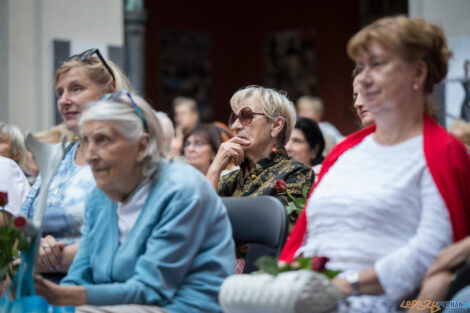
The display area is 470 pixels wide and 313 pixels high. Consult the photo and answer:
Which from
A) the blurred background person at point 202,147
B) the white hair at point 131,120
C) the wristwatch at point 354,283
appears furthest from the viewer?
the blurred background person at point 202,147

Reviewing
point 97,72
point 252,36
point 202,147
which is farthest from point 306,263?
point 252,36

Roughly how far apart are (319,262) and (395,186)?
1.31ft

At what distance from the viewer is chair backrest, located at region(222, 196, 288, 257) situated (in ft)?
9.86

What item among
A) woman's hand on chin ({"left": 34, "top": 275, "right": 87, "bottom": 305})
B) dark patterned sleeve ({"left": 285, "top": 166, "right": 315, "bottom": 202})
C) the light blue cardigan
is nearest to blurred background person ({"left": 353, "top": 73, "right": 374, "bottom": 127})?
dark patterned sleeve ({"left": 285, "top": 166, "right": 315, "bottom": 202})

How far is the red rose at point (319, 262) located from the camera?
2.55 m

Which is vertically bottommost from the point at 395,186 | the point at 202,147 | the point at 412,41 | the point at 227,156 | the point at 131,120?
the point at 202,147

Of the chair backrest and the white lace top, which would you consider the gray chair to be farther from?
the white lace top

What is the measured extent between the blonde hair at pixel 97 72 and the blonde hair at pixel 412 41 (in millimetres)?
1444

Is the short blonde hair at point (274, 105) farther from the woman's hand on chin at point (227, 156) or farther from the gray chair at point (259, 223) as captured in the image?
the gray chair at point (259, 223)

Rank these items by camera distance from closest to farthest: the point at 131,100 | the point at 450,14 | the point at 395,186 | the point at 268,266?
the point at 268,266 < the point at 395,186 < the point at 131,100 < the point at 450,14

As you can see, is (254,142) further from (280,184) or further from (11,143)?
(11,143)

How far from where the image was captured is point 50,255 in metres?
3.14

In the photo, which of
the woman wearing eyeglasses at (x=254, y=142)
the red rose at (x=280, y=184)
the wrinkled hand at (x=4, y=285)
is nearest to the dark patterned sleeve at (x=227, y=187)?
the woman wearing eyeglasses at (x=254, y=142)

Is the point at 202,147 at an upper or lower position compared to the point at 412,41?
lower
